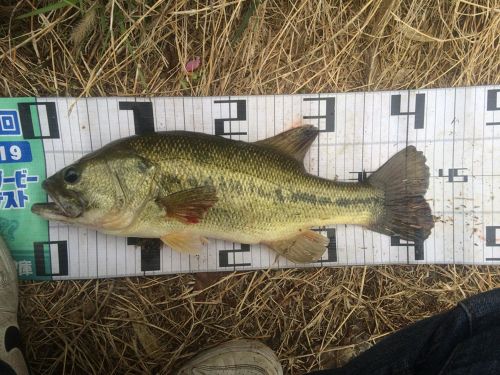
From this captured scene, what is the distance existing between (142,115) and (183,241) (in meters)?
0.80

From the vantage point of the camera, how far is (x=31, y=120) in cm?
232

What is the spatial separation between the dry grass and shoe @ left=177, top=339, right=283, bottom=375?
0.12 m

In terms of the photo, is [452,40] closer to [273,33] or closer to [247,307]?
[273,33]

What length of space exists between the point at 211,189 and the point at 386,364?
121 centimetres

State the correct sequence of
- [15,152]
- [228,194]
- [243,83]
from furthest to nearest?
[243,83] → [15,152] → [228,194]

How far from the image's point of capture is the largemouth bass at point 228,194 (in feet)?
6.58

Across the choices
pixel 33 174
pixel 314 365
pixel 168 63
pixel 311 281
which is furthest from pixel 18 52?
pixel 314 365

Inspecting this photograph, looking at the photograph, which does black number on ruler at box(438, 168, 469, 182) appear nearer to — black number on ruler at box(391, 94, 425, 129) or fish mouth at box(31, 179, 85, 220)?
black number on ruler at box(391, 94, 425, 129)

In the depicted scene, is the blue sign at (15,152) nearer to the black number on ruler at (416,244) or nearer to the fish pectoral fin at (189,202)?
the fish pectoral fin at (189,202)

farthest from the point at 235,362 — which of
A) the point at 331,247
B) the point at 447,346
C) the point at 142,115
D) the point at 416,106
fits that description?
the point at 416,106

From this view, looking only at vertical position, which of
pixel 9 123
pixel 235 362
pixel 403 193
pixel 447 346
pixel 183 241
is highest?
pixel 9 123

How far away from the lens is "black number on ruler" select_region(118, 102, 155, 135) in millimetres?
2359

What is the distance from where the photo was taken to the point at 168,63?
239 cm

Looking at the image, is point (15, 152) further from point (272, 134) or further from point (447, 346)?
point (447, 346)
